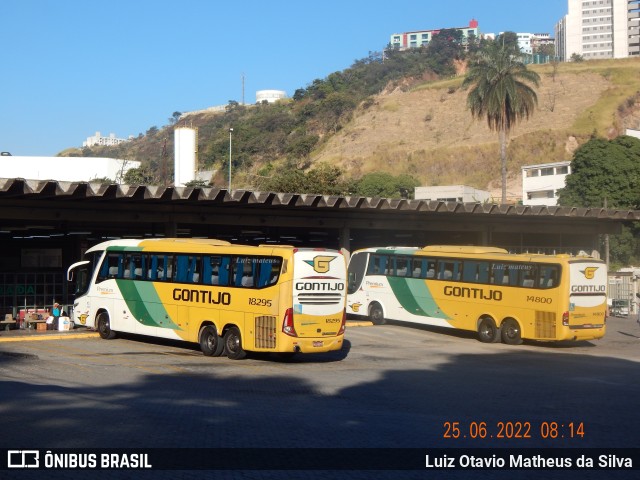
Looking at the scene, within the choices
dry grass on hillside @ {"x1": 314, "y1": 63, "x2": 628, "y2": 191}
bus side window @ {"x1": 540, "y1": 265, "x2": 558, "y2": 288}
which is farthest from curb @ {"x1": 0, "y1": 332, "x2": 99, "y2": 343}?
dry grass on hillside @ {"x1": 314, "y1": 63, "x2": 628, "y2": 191}

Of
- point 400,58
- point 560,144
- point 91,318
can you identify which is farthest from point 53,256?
point 400,58

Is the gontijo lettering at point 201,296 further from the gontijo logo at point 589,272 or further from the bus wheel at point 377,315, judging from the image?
the gontijo logo at point 589,272

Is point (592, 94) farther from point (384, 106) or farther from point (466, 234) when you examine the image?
point (466, 234)

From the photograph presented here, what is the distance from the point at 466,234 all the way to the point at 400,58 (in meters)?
140

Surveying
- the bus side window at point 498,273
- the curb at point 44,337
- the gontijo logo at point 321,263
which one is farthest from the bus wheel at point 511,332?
the curb at point 44,337

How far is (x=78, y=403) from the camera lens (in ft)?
42.3

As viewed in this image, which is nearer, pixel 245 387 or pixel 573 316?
pixel 245 387

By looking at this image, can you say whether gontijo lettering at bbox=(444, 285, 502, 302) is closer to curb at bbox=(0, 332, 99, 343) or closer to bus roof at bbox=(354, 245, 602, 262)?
bus roof at bbox=(354, 245, 602, 262)

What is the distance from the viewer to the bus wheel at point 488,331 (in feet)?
95.0

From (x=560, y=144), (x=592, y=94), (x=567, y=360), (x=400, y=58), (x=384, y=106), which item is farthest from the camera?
(x=400, y=58)

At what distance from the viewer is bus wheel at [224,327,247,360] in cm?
2214

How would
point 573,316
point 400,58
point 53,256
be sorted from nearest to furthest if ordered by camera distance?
point 573,316 → point 53,256 → point 400,58

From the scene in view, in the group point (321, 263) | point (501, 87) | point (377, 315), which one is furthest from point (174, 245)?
point (501, 87)

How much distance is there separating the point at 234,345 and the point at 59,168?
5940 cm
